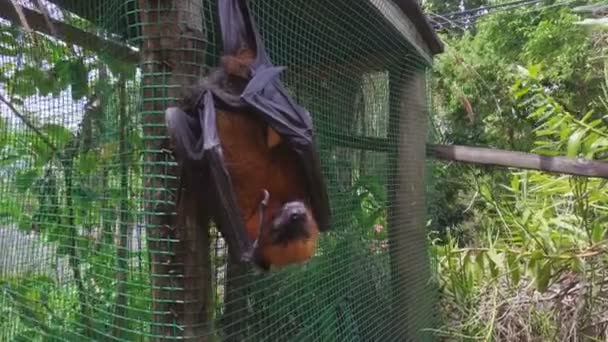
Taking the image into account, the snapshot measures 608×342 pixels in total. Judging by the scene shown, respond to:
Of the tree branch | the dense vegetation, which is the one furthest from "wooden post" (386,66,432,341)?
the tree branch

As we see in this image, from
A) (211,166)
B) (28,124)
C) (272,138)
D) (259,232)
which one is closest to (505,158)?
(272,138)

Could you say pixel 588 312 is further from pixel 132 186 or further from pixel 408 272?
pixel 132 186

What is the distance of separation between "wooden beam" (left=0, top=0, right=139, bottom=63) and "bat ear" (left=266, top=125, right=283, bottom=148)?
1.71ft

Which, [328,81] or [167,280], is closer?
[167,280]

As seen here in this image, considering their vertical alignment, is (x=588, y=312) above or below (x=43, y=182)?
below

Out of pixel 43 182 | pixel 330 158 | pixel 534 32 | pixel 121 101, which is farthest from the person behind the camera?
pixel 534 32

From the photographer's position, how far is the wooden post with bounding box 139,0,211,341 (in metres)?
1.42

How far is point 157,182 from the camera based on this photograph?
1.46 m

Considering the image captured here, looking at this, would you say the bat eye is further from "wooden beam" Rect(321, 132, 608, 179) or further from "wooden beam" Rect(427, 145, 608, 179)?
"wooden beam" Rect(427, 145, 608, 179)

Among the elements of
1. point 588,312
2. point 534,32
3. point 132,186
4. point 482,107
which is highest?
point 534,32

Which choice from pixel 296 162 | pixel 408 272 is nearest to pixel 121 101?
pixel 296 162

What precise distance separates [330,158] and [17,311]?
1.27 metres

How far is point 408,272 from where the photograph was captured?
3.09 meters

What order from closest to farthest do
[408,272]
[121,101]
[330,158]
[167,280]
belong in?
[167,280] < [121,101] < [330,158] < [408,272]
